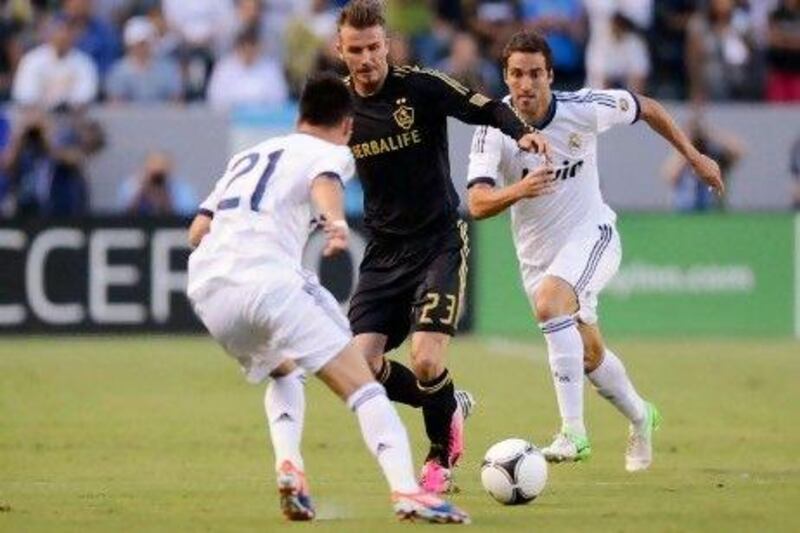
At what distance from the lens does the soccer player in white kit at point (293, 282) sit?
355 inches

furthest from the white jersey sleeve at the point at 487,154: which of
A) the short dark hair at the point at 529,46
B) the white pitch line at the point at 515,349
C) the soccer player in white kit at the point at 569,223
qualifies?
the white pitch line at the point at 515,349

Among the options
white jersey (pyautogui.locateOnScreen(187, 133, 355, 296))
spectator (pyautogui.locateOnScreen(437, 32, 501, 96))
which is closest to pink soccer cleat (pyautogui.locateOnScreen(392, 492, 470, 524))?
white jersey (pyautogui.locateOnScreen(187, 133, 355, 296))

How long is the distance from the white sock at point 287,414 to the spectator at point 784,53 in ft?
50.1

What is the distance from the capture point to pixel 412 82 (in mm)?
11031

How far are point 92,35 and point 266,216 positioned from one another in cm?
1427

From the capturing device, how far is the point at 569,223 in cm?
1195

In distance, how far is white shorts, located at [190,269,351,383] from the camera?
9.05m

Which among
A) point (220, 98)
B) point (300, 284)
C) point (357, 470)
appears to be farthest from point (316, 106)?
point (220, 98)

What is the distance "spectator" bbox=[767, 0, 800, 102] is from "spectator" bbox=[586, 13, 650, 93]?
1607 millimetres

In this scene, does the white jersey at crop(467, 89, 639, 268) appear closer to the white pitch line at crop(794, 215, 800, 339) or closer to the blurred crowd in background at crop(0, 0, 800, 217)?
the blurred crowd in background at crop(0, 0, 800, 217)

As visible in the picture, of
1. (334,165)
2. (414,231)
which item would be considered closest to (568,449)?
(414,231)

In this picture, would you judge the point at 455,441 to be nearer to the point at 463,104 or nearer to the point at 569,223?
the point at 569,223

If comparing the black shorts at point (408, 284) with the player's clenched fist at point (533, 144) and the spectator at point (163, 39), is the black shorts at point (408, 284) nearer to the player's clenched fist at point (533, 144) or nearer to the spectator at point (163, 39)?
the player's clenched fist at point (533, 144)

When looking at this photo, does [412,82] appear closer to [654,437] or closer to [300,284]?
[300,284]
